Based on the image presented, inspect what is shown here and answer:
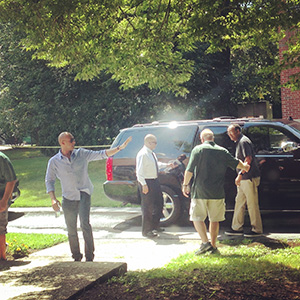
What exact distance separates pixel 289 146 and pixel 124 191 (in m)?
3.48

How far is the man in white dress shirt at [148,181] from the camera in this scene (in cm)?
982

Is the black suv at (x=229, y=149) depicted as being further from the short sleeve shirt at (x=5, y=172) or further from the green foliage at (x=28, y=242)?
the short sleeve shirt at (x=5, y=172)

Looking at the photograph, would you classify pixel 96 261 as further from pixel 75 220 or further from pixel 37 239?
pixel 37 239

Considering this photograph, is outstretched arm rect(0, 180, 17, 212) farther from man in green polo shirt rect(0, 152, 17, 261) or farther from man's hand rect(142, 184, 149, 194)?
man's hand rect(142, 184, 149, 194)

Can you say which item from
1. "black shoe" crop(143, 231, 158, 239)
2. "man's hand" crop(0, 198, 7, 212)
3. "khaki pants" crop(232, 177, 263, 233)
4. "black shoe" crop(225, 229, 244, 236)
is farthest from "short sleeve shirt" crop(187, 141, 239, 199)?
"man's hand" crop(0, 198, 7, 212)

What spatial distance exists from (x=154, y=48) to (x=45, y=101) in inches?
807

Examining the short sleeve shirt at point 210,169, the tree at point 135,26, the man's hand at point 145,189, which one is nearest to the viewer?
the tree at point 135,26

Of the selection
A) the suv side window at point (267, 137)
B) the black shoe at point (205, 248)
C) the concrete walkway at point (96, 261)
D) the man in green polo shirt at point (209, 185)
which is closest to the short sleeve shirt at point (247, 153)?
the suv side window at point (267, 137)

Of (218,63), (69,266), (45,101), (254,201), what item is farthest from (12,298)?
(45,101)

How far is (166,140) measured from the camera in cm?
1096

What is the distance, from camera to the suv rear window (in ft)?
35.3

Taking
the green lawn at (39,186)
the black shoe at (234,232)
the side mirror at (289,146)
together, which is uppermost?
the side mirror at (289,146)

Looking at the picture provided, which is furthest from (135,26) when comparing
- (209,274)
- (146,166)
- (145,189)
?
(209,274)

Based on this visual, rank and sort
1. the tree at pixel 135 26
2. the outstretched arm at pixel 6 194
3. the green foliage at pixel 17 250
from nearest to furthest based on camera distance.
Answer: the outstretched arm at pixel 6 194
the tree at pixel 135 26
the green foliage at pixel 17 250
